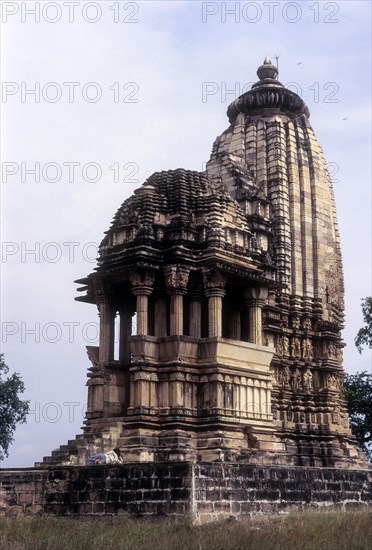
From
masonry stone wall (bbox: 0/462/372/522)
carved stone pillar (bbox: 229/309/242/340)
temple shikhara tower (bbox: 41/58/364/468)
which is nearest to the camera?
masonry stone wall (bbox: 0/462/372/522)

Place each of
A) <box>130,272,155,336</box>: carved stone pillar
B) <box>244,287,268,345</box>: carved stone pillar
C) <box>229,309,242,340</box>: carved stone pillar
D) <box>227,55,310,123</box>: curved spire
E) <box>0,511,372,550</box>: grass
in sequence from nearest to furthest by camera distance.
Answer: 1. <box>0,511,372,550</box>: grass
2. <box>130,272,155,336</box>: carved stone pillar
3. <box>244,287,268,345</box>: carved stone pillar
4. <box>229,309,242,340</box>: carved stone pillar
5. <box>227,55,310,123</box>: curved spire

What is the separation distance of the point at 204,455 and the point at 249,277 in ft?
18.9

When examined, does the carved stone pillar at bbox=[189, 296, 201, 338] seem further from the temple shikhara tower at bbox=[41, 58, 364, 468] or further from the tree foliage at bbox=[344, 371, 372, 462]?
the tree foliage at bbox=[344, 371, 372, 462]

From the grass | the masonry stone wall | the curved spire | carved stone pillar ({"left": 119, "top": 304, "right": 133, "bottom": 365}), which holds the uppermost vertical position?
the curved spire

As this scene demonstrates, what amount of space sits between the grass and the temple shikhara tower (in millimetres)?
5236

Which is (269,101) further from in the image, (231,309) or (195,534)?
(195,534)

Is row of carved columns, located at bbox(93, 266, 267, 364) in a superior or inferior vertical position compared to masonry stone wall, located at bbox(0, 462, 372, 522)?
superior

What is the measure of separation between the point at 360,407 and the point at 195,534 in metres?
26.5

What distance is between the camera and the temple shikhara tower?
78.7 ft

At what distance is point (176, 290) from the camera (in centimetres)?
2506

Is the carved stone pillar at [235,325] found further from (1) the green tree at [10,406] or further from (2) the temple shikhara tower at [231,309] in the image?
(1) the green tree at [10,406]

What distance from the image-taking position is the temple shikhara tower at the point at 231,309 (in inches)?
945

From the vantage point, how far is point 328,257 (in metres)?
32.2

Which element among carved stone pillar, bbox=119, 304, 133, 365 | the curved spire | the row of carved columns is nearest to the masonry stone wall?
the row of carved columns
